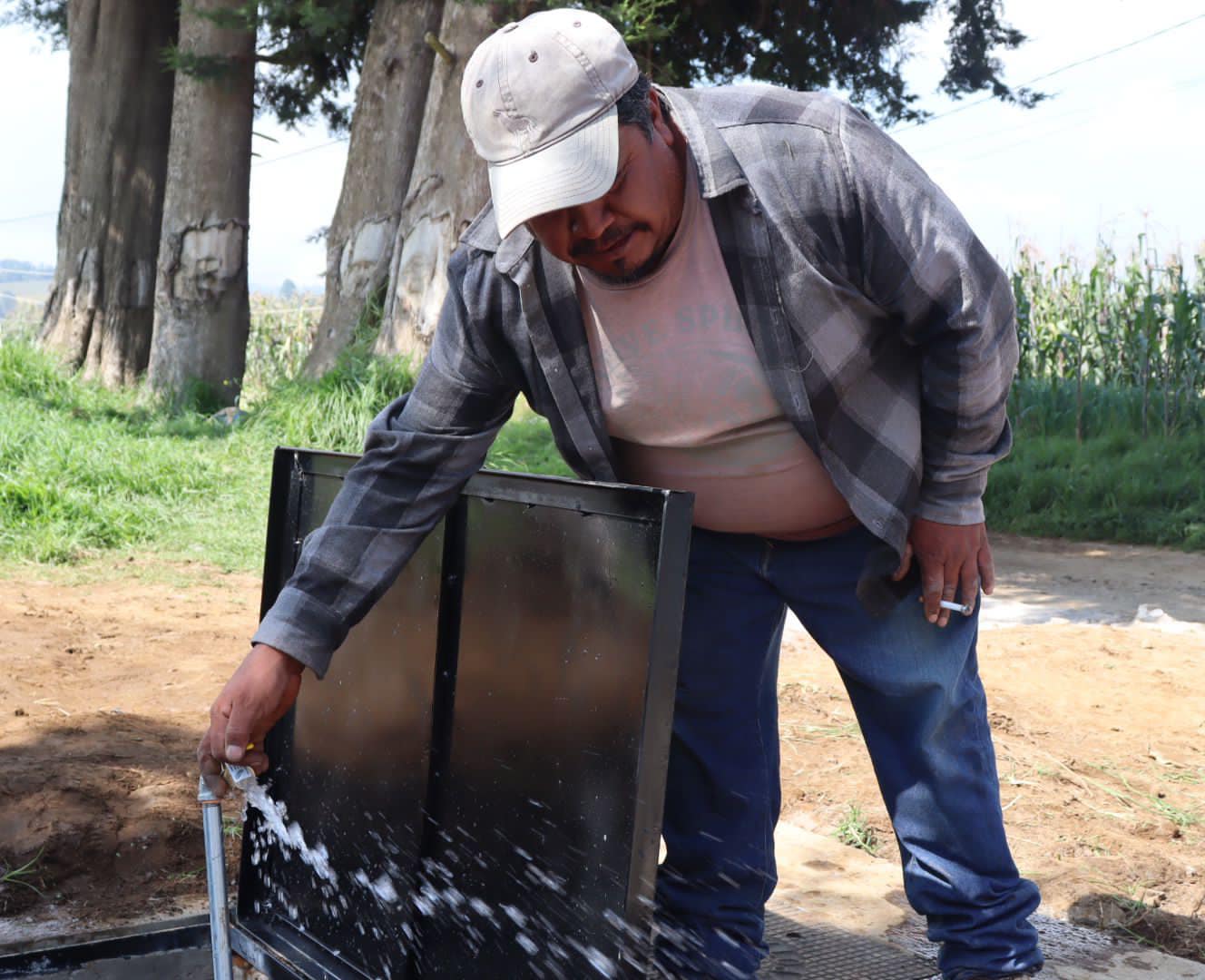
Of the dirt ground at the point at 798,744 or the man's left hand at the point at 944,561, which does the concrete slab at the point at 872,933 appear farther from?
the man's left hand at the point at 944,561

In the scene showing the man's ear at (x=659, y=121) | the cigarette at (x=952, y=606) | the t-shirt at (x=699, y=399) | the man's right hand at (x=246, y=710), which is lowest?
the man's right hand at (x=246, y=710)

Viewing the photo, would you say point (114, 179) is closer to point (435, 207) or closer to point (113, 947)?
point (435, 207)

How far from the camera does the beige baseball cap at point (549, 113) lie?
5.46 ft

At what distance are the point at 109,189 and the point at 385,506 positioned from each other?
32.9 ft

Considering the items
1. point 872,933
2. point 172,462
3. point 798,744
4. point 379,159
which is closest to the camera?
point 872,933

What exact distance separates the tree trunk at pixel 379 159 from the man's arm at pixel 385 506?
7292mm

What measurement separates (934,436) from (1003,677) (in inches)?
124

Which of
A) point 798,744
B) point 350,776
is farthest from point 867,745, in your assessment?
point 798,744

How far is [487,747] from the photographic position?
2.03 meters

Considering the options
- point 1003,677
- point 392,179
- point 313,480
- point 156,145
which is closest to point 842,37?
point 392,179

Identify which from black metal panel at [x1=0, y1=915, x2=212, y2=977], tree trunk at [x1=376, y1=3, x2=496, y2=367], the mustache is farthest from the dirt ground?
tree trunk at [x1=376, y1=3, x2=496, y2=367]

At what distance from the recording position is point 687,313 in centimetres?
189

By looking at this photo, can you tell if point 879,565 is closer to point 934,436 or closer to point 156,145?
point 934,436

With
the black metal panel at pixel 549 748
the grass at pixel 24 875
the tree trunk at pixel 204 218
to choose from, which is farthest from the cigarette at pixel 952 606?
the tree trunk at pixel 204 218
